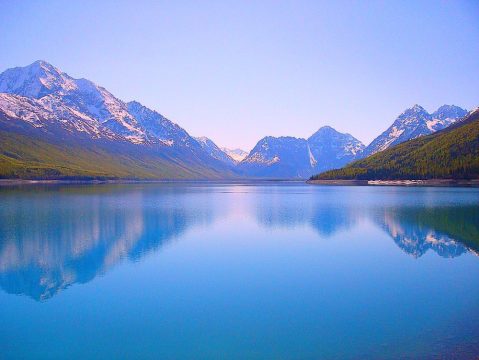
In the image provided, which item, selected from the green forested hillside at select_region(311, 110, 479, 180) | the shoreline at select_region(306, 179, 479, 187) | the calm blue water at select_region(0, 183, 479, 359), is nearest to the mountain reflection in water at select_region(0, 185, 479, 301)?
the calm blue water at select_region(0, 183, 479, 359)

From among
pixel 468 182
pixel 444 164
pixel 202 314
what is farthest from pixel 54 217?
pixel 444 164

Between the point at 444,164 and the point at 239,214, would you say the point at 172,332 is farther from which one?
the point at 444,164

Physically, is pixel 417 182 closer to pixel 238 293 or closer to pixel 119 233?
pixel 119 233

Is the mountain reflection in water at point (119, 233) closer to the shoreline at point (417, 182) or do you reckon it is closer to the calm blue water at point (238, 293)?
the calm blue water at point (238, 293)

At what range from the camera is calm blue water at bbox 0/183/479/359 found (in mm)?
16734

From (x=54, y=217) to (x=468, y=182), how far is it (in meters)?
137

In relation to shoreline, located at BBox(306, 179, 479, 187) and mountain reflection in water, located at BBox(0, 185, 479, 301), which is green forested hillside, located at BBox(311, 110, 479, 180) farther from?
mountain reflection in water, located at BBox(0, 185, 479, 301)

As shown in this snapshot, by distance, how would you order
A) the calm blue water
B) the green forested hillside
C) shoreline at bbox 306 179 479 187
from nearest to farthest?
the calm blue water, shoreline at bbox 306 179 479 187, the green forested hillside

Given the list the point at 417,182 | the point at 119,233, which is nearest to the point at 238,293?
the point at 119,233

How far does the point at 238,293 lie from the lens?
2405 cm

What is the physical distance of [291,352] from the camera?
16016mm

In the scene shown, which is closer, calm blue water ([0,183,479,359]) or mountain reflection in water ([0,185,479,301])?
calm blue water ([0,183,479,359])

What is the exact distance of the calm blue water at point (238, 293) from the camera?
16734 mm

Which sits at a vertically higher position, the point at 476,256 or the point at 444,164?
the point at 444,164
